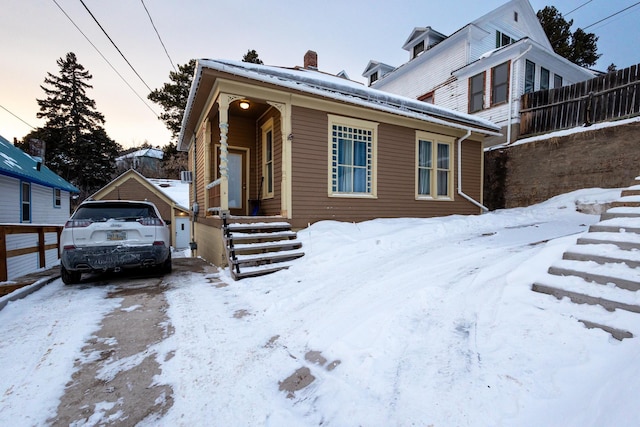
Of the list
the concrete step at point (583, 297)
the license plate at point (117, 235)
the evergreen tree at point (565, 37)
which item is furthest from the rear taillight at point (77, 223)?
the evergreen tree at point (565, 37)

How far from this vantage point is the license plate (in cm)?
496

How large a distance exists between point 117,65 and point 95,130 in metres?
21.7

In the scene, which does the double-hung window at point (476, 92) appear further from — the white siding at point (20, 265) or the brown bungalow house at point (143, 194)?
the brown bungalow house at point (143, 194)

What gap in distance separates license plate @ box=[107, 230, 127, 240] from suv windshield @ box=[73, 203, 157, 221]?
27 cm

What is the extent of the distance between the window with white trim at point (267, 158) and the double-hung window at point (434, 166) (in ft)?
14.7

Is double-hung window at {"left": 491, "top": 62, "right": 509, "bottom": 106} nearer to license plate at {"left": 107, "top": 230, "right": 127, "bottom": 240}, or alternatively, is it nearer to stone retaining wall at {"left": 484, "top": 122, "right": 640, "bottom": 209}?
stone retaining wall at {"left": 484, "top": 122, "right": 640, "bottom": 209}

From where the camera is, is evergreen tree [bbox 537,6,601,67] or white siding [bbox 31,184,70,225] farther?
evergreen tree [bbox 537,6,601,67]

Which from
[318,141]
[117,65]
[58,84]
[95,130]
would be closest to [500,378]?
[318,141]

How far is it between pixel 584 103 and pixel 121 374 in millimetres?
14295

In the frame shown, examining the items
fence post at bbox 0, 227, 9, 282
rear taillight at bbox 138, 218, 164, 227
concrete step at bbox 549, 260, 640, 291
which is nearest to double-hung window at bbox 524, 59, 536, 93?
concrete step at bbox 549, 260, 640, 291

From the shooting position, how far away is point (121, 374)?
2400 millimetres

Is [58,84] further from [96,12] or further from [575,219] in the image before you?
[575,219]

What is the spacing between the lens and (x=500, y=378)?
1916 millimetres

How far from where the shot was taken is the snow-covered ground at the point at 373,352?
176 cm
